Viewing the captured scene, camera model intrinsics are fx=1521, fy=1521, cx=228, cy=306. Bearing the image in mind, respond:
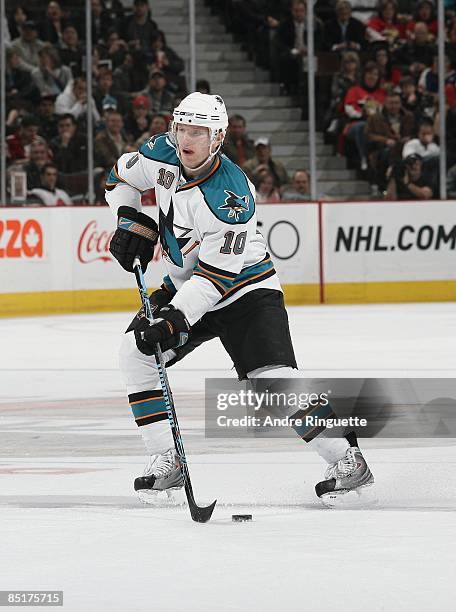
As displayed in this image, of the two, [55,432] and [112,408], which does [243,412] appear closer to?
[55,432]

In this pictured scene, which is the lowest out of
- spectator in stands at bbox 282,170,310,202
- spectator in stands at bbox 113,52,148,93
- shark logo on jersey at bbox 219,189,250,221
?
spectator in stands at bbox 282,170,310,202

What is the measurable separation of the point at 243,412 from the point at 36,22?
404 inches

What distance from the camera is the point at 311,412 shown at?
15.5 ft

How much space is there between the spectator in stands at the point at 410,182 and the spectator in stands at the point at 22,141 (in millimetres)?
3437

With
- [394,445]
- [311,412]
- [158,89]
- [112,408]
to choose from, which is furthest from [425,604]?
[158,89]

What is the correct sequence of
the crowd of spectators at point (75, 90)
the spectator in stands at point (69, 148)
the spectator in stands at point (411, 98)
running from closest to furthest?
1. the crowd of spectators at point (75, 90)
2. the spectator in stands at point (69, 148)
3. the spectator in stands at point (411, 98)

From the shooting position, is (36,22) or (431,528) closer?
(431,528)

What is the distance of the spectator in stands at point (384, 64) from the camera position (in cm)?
1584

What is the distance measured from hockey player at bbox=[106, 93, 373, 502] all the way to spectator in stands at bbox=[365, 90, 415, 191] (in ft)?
32.8

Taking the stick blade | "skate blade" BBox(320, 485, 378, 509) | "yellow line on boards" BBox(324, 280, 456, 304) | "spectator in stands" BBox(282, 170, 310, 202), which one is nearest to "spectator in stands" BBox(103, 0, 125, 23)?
"spectator in stands" BBox(282, 170, 310, 202)

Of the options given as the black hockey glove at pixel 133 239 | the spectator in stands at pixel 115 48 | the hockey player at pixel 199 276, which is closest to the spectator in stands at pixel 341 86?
the spectator in stands at pixel 115 48

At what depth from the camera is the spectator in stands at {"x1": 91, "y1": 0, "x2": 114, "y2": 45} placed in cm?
1467

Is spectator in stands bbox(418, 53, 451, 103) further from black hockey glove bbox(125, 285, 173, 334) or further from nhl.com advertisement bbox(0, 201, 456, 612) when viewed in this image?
black hockey glove bbox(125, 285, 173, 334)

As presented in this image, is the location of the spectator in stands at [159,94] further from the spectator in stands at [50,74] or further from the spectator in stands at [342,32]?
the spectator in stands at [342,32]
